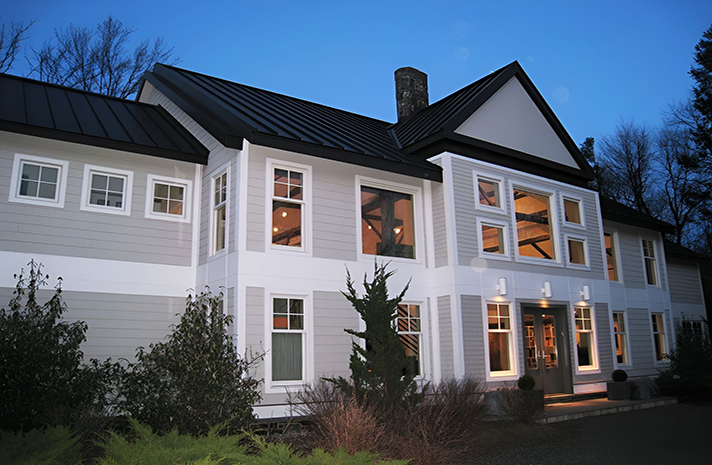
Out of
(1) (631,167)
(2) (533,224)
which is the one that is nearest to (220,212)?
(2) (533,224)

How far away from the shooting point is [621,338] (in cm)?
1695

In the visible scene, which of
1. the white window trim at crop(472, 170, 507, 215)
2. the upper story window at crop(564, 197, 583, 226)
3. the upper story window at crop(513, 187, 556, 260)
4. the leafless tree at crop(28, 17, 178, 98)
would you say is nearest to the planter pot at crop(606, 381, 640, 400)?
the upper story window at crop(513, 187, 556, 260)

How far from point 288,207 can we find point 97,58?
14.1 meters

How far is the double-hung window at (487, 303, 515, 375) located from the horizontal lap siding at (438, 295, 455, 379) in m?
1.07

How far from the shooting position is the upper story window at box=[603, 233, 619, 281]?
1786cm

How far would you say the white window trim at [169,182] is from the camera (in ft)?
38.0

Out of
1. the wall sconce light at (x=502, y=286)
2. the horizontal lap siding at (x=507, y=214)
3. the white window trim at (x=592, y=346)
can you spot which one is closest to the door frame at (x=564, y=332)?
the white window trim at (x=592, y=346)

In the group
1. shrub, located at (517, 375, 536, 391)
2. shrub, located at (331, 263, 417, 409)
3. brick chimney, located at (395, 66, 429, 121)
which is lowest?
shrub, located at (517, 375, 536, 391)

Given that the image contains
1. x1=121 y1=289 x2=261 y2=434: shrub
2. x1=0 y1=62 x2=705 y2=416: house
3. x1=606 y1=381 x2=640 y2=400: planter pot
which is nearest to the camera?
x1=121 y1=289 x2=261 y2=434: shrub

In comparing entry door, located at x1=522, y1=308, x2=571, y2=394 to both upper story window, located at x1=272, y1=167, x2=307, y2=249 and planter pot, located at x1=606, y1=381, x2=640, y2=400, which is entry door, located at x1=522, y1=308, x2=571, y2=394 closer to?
planter pot, located at x1=606, y1=381, x2=640, y2=400

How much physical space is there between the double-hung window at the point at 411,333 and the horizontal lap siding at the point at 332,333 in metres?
1.22

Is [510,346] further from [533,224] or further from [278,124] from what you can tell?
[278,124]

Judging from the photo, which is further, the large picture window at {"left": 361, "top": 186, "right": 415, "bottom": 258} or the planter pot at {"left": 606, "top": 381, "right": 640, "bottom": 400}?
the planter pot at {"left": 606, "top": 381, "right": 640, "bottom": 400}

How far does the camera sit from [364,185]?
1273cm
